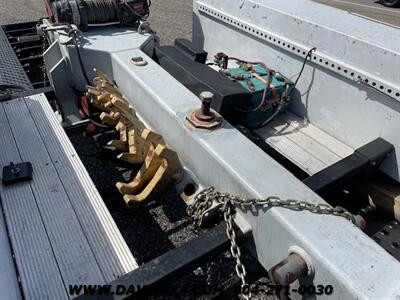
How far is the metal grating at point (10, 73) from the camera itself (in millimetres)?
2529

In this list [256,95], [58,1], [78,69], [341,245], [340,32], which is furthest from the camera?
[58,1]

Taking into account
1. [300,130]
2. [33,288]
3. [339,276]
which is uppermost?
[339,276]

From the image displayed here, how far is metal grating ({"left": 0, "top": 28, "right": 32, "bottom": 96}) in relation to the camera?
2.53 meters

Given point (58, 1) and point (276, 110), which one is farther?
point (58, 1)

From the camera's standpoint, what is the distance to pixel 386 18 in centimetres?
919

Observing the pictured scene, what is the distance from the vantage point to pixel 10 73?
283cm

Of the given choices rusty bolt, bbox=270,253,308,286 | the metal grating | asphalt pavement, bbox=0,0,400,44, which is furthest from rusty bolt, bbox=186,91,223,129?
asphalt pavement, bbox=0,0,400,44

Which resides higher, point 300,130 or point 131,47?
point 131,47

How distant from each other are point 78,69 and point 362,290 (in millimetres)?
2257

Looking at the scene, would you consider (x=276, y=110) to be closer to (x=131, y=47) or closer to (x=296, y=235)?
(x=131, y=47)

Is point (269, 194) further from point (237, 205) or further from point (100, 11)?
point (100, 11)

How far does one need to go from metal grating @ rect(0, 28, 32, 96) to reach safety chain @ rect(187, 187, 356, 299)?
170 centimetres

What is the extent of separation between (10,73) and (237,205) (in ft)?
7.63

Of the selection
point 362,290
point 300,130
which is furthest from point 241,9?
point 362,290
